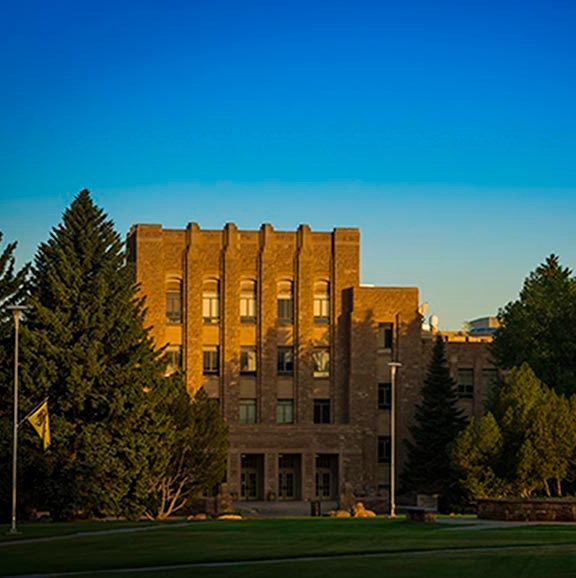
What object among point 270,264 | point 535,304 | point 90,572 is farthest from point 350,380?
point 90,572

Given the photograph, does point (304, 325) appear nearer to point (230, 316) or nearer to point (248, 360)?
point (248, 360)

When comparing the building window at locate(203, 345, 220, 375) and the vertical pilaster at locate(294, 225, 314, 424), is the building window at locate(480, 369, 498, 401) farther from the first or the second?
the building window at locate(203, 345, 220, 375)

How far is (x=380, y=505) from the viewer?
2960 inches

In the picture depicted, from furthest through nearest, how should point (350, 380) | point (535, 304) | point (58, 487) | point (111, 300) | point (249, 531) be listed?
point (350, 380) < point (535, 304) < point (111, 300) < point (58, 487) < point (249, 531)

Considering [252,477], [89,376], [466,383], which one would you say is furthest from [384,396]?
[89,376]

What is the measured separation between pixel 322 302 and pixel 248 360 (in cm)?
663

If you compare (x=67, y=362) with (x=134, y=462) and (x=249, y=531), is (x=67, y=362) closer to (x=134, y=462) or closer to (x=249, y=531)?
(x=134, y=462)

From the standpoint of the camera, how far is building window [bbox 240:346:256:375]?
3479 inches

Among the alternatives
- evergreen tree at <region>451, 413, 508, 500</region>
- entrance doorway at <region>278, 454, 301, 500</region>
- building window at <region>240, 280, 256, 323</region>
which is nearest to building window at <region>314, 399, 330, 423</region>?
entrance doorway at <region>278, 454, 301, 500</region>

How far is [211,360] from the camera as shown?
88.4 meters

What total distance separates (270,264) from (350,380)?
9808 mm

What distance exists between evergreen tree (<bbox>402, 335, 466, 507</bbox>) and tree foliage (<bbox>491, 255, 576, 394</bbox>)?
23.3ft

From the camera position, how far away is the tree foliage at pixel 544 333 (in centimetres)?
6919

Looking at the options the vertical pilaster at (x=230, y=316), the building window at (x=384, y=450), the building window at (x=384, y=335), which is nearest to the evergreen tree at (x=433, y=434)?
the building window at (x=384, y=450)
